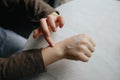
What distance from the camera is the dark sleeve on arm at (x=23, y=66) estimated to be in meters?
0.64

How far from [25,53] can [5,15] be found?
1.32 feet

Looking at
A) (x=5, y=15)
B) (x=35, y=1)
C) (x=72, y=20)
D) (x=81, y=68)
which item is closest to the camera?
(x=81, y=68)

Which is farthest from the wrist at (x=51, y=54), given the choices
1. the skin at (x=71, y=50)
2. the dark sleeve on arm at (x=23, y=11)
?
the dark sleeve on arm at (x=23, y=11)

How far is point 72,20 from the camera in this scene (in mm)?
736

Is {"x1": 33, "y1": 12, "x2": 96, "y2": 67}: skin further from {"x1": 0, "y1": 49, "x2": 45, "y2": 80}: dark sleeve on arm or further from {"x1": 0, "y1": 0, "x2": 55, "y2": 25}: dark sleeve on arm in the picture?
{"x1": 0, "y1": 0, "x2": 55, "y2": 25}: dark sleeve on arm

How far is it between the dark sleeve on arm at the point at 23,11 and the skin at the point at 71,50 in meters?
0.23

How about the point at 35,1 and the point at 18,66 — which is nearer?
the point at 18,66

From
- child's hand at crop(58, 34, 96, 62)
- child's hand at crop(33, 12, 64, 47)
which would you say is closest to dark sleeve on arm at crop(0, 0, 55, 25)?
child's hand at crop(33, 12, 64, 47)

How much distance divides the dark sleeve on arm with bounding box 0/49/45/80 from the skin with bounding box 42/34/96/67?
20 millimetres

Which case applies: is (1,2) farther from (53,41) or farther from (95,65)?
(95,65)

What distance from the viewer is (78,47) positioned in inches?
25.5

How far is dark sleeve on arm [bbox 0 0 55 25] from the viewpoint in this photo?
0.90 m

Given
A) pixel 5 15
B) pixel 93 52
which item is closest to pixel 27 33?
pixel 5 15

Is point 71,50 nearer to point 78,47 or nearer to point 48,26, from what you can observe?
point 78,47
